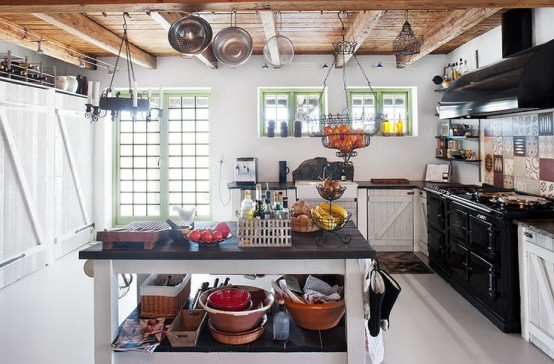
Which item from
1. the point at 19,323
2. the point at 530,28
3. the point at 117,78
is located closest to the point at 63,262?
the point at 19,323

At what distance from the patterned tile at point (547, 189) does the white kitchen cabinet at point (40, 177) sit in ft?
18.2

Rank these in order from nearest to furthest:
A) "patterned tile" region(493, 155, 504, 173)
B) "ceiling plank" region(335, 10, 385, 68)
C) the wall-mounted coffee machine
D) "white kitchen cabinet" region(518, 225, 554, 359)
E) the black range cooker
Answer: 1. "white kitchen cabinet" region(518, 225, 554, 359)
2. the black range cooker
3. "ceiling plank" region(335, 10, 385, 68)
4. "patterned tile" region(493, 155, 504, 173)
5. the wall-mounted coffee machine

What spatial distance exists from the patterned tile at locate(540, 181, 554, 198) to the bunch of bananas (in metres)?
2.51

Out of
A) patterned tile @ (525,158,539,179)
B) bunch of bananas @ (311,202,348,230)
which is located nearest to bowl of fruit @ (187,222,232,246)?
bunch of bananas @ (311,202,348,230)

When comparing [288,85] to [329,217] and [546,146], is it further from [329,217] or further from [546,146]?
[329,217]

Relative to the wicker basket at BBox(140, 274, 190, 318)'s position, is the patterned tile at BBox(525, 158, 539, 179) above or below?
above

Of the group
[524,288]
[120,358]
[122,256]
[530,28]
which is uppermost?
[530,28]

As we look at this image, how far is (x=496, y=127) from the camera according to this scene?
4.65m

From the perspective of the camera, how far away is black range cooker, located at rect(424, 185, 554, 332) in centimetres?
309

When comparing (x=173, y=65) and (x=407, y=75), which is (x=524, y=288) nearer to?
(x=407, y=75)

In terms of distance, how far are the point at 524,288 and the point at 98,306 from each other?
302cm

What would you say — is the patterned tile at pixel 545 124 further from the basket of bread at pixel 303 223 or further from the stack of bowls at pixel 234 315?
the stack of bowls at pixel 234 315

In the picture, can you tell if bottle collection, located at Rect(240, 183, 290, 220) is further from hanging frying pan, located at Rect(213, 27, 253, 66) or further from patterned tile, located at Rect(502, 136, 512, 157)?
patterned tile, located at Rect(502, 136, 512, 157)

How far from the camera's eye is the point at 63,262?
5066 millimetres
